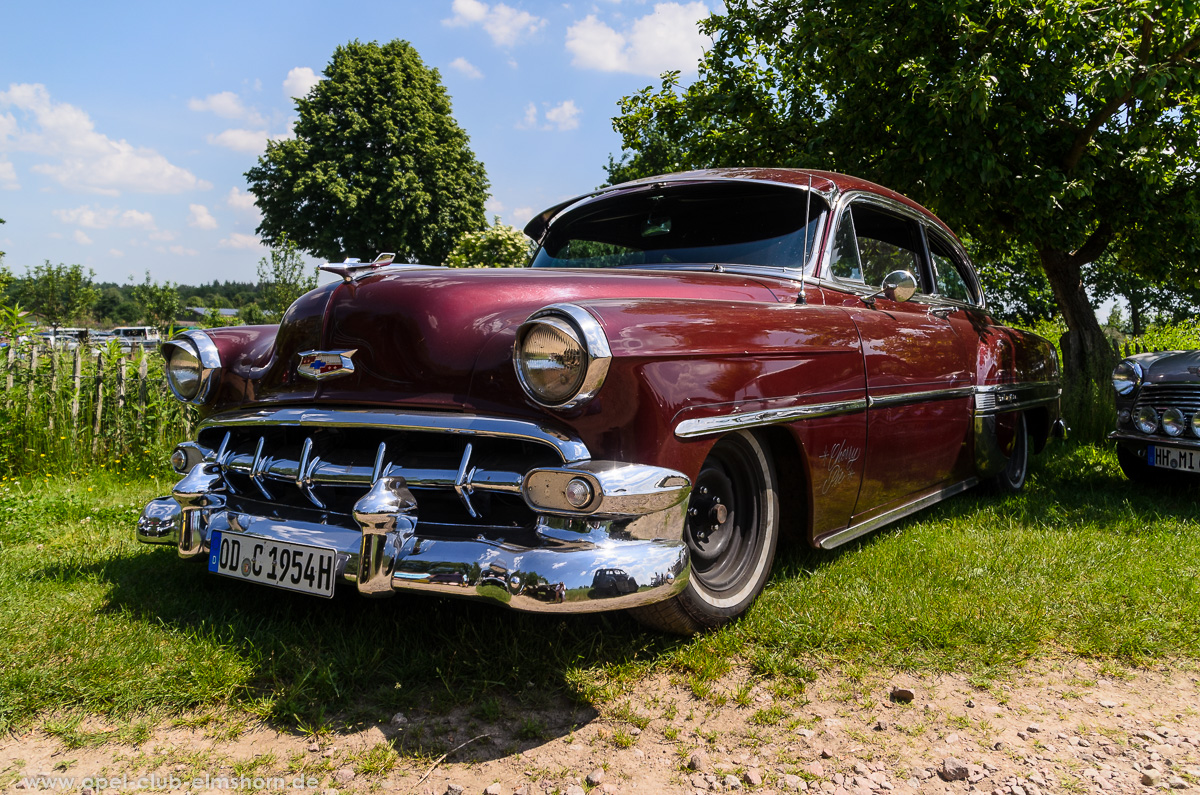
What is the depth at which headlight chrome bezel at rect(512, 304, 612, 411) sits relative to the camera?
6.84ft

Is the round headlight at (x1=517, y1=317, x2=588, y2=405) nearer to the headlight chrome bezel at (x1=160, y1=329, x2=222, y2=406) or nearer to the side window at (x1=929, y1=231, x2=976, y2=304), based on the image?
the headlight chrome bezel at (x1=160, y1=329, x2=222, y2=406)

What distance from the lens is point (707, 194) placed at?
11.4ft

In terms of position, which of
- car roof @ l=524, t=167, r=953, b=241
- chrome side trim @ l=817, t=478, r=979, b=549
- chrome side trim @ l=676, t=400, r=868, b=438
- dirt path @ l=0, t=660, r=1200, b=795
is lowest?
dirt path @ l=0, t=660, r=1200, b=795

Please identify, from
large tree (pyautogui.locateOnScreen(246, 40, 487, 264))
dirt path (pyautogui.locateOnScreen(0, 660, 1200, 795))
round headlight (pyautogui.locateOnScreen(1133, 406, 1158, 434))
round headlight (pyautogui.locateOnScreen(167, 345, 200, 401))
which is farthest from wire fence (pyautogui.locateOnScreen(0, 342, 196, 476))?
large tree (pyautogui.locateOnScreen(246, 40, 487, 264))

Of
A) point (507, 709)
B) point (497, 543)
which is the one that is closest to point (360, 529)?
point (497, 543)

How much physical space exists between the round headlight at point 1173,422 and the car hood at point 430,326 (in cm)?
326

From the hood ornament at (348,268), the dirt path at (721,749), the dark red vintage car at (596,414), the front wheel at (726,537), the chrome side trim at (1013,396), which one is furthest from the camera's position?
the chrome side trim at (1013,396)

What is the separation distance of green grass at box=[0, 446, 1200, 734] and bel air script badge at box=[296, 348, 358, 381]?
0.82 m

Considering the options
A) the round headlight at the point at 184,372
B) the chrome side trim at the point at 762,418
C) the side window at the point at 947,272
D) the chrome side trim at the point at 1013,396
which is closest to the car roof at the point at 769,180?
the side window at the point at 947,272

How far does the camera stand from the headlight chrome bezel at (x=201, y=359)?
3.02 meters

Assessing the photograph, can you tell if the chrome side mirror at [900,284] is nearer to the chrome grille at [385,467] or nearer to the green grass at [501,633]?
the green grass at [501,633]

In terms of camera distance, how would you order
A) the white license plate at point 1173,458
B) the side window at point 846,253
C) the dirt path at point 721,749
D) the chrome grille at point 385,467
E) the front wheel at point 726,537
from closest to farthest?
1. the dirt path at point 721,749
2. the chrome grille at point 385,467
3. the front wheel at point 726,537
4. the side window at point 846,253
5. the white license plate at point 1173,458

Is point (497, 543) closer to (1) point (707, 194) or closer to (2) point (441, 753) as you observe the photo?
(2) point (441, 753)

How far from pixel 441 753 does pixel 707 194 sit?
2.49 meters
